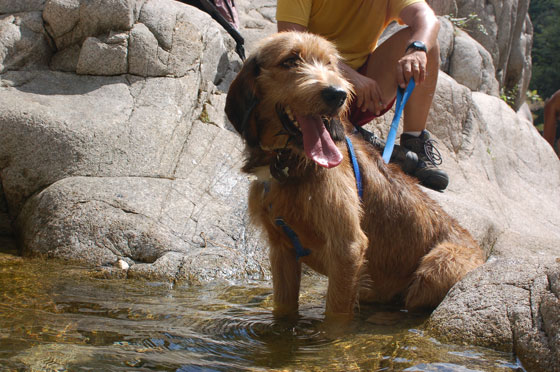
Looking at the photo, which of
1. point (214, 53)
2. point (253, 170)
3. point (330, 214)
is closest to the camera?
point (330, 214)

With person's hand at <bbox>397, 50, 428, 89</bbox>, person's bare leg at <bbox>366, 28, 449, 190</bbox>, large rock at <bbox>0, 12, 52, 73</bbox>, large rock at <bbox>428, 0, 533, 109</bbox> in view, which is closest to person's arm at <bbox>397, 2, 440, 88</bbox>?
person's hand at <bbox>397, 50, 428, 89</bbox>

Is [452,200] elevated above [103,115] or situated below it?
below

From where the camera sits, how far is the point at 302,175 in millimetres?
3592

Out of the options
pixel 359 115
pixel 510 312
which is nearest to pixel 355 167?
pixel 510 312

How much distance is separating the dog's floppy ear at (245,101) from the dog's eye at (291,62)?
0.21 m

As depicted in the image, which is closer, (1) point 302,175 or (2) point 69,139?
(1) point 302,175

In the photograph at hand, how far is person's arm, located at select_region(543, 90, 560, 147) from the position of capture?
16.2 meters

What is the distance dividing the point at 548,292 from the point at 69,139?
482 cm

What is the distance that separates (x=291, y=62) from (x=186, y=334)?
1.98 meters

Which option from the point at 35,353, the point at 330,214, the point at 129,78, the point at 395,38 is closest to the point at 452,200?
the point at 395,38

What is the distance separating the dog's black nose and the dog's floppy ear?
0.55m

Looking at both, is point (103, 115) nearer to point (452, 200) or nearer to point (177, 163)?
point (177, 163)

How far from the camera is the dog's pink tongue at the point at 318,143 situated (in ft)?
11.1

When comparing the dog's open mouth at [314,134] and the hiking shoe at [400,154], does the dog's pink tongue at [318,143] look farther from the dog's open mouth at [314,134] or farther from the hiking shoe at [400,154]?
the hiking shoe at [400,154]
